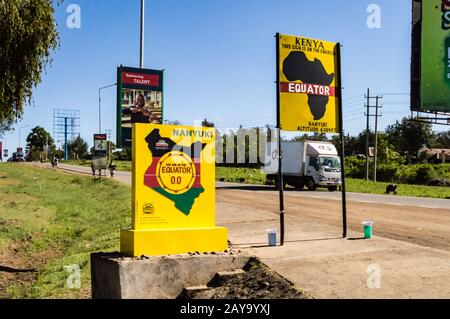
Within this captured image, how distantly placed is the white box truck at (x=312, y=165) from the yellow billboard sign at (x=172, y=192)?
914 inches

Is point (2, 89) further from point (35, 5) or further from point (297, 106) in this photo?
point (297, 106)

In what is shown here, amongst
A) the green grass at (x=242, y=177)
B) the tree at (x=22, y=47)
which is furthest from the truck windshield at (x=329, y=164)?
the tree at (x=22, y=47)

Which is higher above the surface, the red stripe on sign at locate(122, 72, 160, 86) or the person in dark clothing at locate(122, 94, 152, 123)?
the red stripe on sign at locate(122, 72, 160, 86)

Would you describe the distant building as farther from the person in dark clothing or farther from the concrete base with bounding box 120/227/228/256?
the concrete base with bounding box 120/227/228/256

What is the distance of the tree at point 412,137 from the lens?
110500 mm

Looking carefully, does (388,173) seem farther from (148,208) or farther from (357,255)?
(148,208)

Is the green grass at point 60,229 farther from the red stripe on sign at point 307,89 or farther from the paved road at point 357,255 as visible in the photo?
the red stripe on sign at point 307,89

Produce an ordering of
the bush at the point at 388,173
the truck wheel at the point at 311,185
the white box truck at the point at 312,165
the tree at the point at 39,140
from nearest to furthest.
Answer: the white box truck at the point at 312,165 → the truck wheel at the point at 311,185 → the bush at the point at 388,173 → the tree at the point at 39,140

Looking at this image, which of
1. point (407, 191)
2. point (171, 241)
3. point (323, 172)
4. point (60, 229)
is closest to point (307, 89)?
point (171, 241)

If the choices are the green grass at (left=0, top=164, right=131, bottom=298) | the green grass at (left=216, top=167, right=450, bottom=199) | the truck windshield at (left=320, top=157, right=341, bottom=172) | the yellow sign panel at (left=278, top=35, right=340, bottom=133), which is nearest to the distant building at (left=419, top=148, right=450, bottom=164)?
the green grass at (left=216, top=167, right=450, bottom=199)

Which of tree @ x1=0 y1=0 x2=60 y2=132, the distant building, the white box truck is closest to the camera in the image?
tree @ x1=0 y1=0 x2=60 y2=132

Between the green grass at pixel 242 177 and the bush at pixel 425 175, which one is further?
the bush at pixel 425 175

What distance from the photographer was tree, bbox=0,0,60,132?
48.0 feet

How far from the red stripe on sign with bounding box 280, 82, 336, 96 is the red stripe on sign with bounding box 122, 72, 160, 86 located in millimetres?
9764
